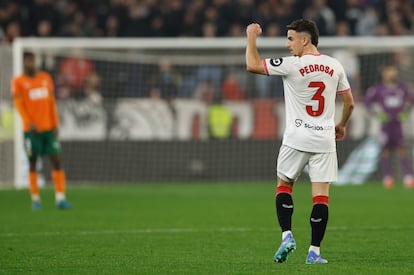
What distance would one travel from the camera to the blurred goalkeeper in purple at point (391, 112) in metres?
20.5

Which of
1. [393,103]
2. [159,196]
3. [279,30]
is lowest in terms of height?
[159,196]

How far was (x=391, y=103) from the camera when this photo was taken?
20.6 m

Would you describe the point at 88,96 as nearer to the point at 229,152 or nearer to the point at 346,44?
the point at 229,152

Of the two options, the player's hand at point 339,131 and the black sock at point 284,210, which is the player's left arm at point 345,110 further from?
the black sock at point 284,210

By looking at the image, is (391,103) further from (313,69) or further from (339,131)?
(313,69)

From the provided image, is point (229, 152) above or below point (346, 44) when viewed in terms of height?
below

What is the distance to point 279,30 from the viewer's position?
78.6 ft

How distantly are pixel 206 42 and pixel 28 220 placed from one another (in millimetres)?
8270

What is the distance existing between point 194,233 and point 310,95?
3487 mm

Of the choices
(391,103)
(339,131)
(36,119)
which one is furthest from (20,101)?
(391,103)

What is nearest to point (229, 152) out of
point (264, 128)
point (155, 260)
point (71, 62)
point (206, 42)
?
point (264, 128)

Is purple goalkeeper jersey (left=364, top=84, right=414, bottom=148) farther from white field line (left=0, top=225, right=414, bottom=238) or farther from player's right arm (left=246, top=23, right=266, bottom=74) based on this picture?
player's right arm (left=246, top=23, right=266, bottom=74)

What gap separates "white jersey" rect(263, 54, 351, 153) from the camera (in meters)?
8.58

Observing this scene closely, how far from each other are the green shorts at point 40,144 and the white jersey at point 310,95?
7.66 meters
